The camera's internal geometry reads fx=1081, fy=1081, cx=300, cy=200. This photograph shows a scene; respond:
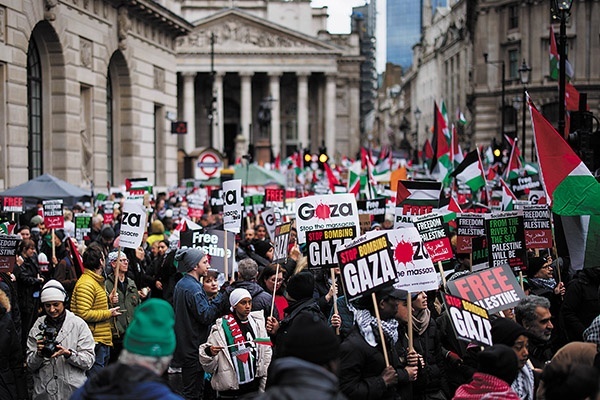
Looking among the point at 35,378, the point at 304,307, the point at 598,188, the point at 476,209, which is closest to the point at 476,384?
the point at 304,307

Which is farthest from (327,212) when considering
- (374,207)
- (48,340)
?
(374,207)

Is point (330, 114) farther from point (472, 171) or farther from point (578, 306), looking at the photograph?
point (578, 306)

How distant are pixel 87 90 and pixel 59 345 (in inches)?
858

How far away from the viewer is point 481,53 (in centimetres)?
6209

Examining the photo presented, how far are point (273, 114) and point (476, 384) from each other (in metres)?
97.3

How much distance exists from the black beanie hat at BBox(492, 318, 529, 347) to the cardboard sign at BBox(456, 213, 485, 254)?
4.96 metres

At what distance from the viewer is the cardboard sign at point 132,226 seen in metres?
11.2

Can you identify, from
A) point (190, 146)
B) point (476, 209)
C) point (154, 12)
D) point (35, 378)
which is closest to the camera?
point (35, 378)

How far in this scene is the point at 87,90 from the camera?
29.0 meters

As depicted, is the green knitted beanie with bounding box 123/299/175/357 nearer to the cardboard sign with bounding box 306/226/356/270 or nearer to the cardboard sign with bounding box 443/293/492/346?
the cardboard sign with bounding box 443/293/492/346

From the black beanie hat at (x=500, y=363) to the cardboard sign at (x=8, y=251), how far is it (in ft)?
20.8

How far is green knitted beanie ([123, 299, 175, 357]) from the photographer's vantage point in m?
4.54

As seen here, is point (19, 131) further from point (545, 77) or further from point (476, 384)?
point (545, 77)

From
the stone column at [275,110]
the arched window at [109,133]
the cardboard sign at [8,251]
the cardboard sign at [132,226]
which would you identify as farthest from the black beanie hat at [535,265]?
the stone column at [275,110]
